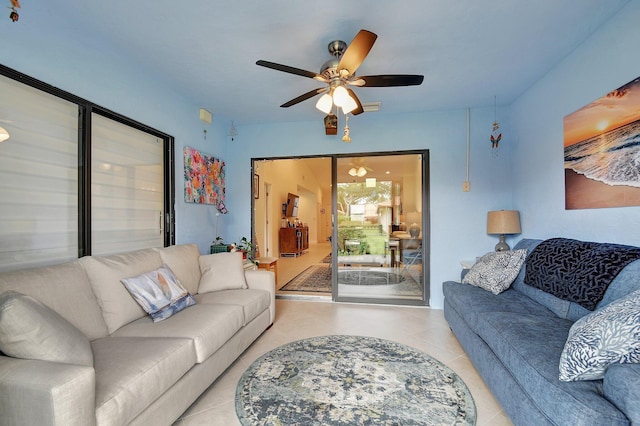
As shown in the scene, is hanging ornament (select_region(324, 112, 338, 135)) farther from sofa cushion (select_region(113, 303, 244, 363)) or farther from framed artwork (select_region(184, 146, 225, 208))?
sofa cushion (select_region(113, 303, 244, 363))

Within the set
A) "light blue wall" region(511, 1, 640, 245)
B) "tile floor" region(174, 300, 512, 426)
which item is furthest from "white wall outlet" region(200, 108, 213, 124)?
"light blue wall" region(511, 1, 640, 245)

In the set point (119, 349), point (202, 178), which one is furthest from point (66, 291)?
point (202, 178)

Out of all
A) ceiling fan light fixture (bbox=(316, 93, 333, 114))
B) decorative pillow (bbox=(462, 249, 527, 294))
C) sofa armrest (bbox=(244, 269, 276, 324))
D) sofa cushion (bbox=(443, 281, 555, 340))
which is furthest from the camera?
sofa armrest (bbox=(244, 269, 276, 324))

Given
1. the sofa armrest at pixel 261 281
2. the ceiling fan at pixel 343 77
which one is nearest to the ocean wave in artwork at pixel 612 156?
the ceiling fan at pixel 343 77

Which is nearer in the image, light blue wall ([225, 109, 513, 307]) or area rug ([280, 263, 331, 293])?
light blue wall ([225, 109, 513, 307])

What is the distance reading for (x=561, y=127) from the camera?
102 inches

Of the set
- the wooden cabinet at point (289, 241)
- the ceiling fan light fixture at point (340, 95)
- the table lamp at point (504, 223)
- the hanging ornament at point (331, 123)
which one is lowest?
the wooden cabinet at point (289, 241)

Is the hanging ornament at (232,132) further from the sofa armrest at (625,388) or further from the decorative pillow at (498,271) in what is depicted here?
the sofa armrest at (625,388)

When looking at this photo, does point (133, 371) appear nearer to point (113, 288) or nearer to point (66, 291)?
point (66, 291)

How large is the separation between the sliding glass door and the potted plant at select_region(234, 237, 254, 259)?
47.9 inches

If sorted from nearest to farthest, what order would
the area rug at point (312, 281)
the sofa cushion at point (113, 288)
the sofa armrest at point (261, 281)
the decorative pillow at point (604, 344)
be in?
1. the decorative pillow at point (604, 344)
2. the sofa cushion at point (113, 288)
3. the sofa armrest at point (261, 281)
4. the area rug at point (312, 281)

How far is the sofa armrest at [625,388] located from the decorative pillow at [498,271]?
4.93 ft

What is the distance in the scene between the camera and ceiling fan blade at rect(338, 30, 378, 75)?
5.55ft

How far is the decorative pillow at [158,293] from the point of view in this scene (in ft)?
6.59
